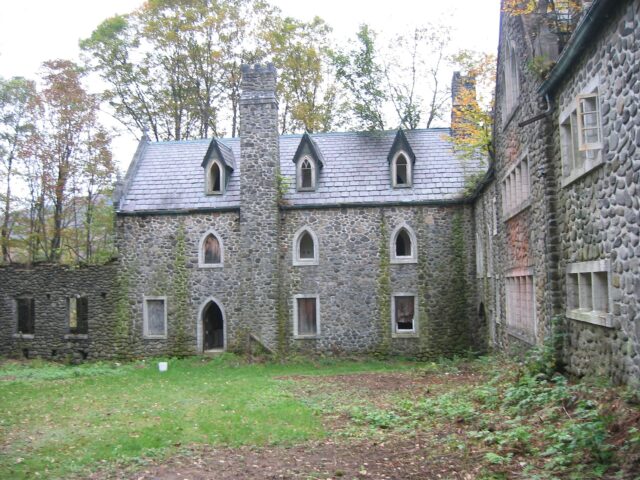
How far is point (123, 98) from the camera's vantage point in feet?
111

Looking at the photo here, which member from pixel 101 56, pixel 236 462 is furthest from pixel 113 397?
pixel 101 56

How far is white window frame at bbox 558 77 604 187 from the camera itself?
826 cm

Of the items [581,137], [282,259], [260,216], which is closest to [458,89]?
[260,216]

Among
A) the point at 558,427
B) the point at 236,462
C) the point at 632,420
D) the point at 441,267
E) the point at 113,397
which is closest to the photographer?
the point at 632,420

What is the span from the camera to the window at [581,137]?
27.4 ft

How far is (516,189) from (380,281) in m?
8.06

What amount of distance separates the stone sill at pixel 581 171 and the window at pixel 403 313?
11.3 m

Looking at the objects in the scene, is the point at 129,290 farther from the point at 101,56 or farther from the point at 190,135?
the point at 101,56

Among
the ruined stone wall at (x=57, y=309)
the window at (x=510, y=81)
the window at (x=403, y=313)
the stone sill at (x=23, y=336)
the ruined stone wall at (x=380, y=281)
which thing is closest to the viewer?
the window at (x=510, y=81)

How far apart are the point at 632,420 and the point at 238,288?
16197mm

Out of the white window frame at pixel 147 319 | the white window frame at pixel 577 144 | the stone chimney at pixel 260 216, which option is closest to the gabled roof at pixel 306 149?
the stone chimney at pixel 260 216

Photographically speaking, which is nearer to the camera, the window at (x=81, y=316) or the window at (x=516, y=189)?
the window at (x=516, y=189)

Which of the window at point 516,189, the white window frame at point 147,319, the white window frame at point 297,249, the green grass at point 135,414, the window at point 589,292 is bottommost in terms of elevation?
the green grass at point 135,414

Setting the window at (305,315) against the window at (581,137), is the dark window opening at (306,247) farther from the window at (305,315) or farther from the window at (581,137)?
the window at (581,137)
